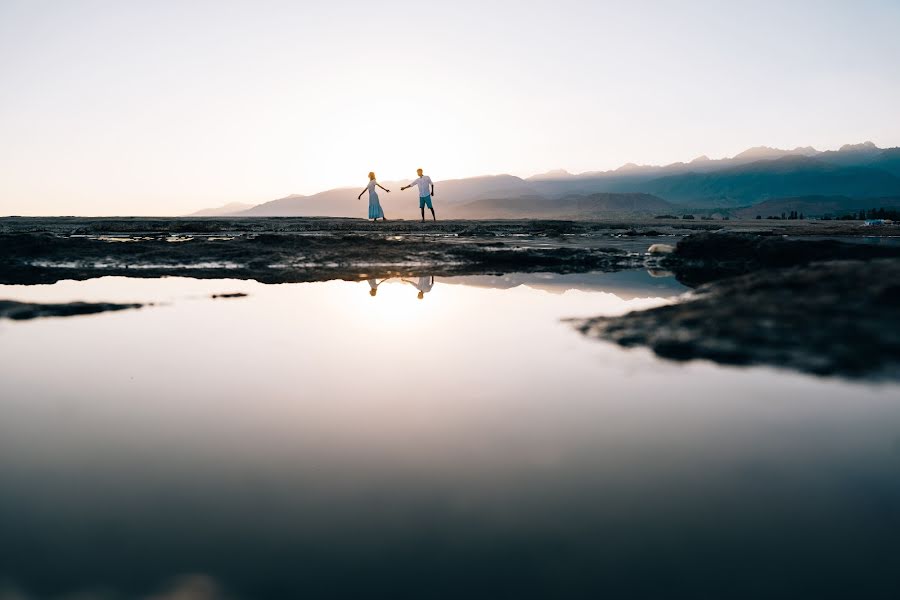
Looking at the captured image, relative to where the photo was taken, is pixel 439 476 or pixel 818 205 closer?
pixel 439 476

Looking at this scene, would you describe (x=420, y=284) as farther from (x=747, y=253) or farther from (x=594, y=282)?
(x=747, y=253)

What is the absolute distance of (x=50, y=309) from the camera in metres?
10.1

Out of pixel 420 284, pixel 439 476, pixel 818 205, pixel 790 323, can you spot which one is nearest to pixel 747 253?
pixel 420 284

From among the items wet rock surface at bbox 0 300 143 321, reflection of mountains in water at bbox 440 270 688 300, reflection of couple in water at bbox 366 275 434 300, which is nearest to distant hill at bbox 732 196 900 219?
reflection of mountains in water at bbox 440 270 688 300

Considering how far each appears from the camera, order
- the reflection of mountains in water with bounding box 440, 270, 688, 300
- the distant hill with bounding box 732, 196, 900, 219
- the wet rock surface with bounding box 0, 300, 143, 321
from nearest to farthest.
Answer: the wet rock surface with bounding box 0, 300, 143, 321 < the reflection of mountains in water with bounding box 440, 270, 688, 300 < the distant hill with bounding box 732, 196, 900, 219

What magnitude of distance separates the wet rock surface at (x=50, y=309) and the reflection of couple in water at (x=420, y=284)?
433 centimetres

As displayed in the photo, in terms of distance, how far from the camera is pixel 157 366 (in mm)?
6535

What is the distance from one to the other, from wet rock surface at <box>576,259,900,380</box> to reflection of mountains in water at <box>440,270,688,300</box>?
10.3 feet

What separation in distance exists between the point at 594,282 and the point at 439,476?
415 inches

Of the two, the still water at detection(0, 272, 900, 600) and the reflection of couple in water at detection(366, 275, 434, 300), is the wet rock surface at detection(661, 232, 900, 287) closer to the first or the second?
the reflection of couple in water at detection(366, 275, 434, 300)

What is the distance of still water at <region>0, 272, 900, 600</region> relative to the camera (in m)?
2.73

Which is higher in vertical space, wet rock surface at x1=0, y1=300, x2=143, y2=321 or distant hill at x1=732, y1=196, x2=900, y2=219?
distant hill at x1=732, y1=196, x2=900, y2=219

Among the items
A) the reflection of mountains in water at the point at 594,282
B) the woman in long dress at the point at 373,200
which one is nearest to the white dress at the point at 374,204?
the woman in long dress at the point at 373,200

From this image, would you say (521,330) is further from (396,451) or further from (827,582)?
(827,582)
